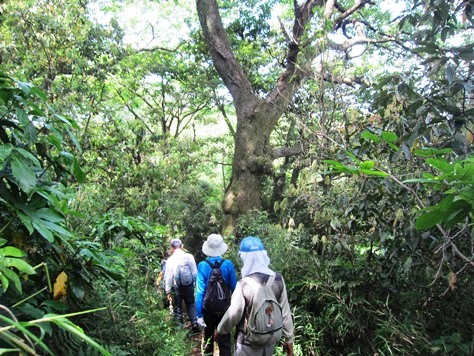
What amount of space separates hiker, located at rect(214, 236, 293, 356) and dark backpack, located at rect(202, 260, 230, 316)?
0.93 meters

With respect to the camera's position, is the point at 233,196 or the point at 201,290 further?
the point at 233,196

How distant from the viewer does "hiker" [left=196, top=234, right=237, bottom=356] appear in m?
4.22

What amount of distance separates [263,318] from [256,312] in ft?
0.26

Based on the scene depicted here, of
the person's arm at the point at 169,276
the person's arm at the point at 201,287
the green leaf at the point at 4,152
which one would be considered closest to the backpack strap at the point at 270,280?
the person's arm at the point at 201,287

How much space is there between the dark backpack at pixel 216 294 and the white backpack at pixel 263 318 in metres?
1.16

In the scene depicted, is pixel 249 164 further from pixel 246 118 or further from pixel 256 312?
pixel 256 312

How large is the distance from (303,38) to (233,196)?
4202 mm

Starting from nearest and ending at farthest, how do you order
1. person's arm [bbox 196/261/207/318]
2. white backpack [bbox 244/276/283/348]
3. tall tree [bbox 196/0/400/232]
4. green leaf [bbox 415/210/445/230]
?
green leaf [bbox 415/210/445/230] → white backpack [bbox 244/276/283/348] → person's arm [bbox 196/261/207/318] → tall tree [bbox 196/0/400/232]

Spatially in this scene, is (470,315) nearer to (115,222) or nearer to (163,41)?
(115,222)

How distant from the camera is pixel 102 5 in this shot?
44.1ft

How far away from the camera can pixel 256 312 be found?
3.04 meters

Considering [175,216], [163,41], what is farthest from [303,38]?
[163,41]

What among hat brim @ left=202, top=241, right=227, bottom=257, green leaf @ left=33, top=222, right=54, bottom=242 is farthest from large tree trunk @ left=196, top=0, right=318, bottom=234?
green leaf @ left=33, top=222, right=54, bottom=242

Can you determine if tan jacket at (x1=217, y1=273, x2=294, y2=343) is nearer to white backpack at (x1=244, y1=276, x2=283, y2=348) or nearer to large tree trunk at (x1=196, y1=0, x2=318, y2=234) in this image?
white backpack at (x1=244, y1=276, x2=283, y2=348)
